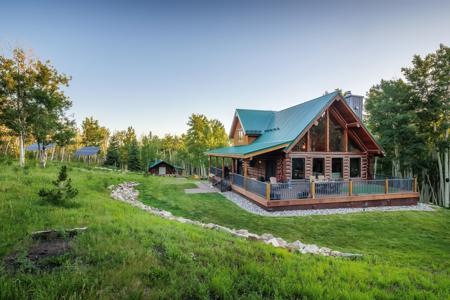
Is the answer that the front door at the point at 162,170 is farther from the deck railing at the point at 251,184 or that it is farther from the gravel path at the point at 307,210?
the gravel path at the point at 307,210

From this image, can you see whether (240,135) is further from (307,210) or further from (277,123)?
(307,210)

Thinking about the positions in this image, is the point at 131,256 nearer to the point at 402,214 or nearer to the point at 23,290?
the point at 23,290

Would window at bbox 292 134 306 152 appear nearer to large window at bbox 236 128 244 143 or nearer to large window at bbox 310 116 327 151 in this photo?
large window at bbox 310 116 327 151

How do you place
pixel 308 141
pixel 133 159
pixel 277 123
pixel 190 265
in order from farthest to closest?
pixel 133 159 → pixel 277 123 → pixel 308 141 → pixel 190 265

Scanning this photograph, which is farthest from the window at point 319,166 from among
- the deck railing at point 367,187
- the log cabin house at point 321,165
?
the deck railing at point 367,187

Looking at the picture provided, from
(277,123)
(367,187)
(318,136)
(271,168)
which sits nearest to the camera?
(367,187)

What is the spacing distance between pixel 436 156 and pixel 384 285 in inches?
976

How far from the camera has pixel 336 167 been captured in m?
14.6

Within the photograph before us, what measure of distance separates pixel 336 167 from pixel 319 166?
1.47 meters

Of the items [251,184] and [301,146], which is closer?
[251,184]

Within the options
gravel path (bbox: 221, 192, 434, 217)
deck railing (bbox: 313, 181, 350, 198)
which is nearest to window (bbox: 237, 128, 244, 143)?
gravel path (bbox: 221, 192, 434, 217)

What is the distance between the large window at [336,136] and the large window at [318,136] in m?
→ 0.78

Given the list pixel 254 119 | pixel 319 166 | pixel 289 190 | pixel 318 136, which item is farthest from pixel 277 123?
pixel 289 190

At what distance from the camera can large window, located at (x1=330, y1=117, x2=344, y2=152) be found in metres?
14.2
